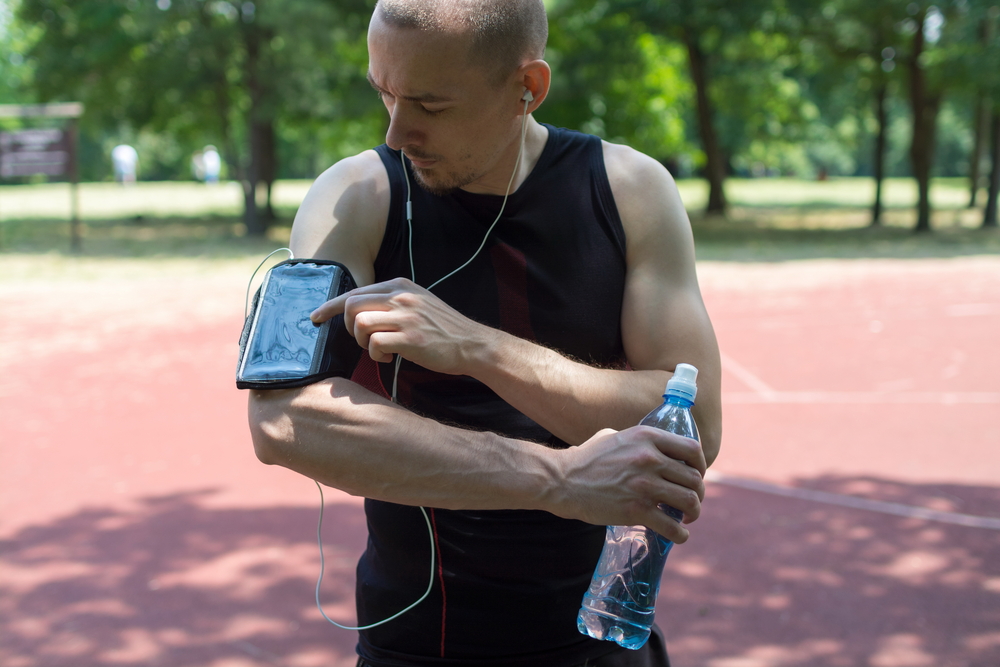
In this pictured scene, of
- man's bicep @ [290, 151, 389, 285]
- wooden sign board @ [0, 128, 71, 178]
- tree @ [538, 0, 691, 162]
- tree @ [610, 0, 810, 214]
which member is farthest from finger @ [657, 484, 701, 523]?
tree @ [538, 0, 691, 162]

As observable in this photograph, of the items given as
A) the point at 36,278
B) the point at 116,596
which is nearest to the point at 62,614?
the point at 116,596

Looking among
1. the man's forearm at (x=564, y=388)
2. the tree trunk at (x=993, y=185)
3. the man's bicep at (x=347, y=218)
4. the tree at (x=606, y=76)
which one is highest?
the tree at (x=606, y=76)

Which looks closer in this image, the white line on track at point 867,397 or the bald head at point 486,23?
the bald head at point 486,23

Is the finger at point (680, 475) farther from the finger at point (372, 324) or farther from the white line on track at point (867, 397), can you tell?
the white line on track at point (867, 397)

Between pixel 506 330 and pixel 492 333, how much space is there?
20 centimetres

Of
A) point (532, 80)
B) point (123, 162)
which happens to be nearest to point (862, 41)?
point (532, 80)

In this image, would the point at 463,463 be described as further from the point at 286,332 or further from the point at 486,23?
the point at 486,23

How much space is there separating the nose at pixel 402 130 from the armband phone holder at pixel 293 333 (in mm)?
256

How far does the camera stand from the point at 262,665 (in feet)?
12.4

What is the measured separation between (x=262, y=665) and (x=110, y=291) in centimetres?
1071

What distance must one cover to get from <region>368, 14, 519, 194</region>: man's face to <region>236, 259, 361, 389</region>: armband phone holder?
0.28m

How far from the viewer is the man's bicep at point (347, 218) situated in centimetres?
171

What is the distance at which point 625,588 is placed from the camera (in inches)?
71.4

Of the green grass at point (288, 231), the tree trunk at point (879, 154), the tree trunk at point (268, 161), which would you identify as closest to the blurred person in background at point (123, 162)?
the green grass at point (288, 231)
